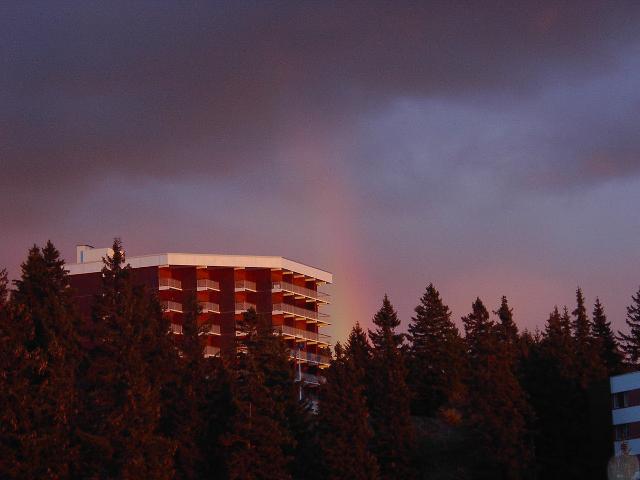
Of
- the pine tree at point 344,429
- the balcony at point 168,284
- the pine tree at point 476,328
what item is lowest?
the pine tree at point 344,429

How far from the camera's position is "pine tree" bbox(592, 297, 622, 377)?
353 feet

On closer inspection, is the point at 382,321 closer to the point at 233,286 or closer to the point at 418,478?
the point at 418,478

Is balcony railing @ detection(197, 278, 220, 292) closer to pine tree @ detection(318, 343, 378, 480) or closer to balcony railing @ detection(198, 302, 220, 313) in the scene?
balcony railing @ detection(198, 302, 220, 313)

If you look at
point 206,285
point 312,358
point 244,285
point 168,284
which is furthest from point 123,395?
point 312,358

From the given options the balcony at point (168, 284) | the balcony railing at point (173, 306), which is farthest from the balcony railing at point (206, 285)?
the balcony railing at point (173, 306)

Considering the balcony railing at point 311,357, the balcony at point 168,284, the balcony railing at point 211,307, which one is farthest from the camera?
the balcony railing at point 311,357

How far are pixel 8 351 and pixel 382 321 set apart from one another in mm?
45396

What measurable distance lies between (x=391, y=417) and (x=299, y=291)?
2208 inches

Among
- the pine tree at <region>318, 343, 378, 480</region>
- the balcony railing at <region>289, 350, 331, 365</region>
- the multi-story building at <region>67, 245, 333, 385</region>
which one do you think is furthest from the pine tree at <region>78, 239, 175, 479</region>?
the balcony railing at <region>289, 350, 331, 365</region>

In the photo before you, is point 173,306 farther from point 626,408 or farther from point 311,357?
point 626,408

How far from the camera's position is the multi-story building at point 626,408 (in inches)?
3287

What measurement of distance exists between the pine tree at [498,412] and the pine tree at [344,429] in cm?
1051

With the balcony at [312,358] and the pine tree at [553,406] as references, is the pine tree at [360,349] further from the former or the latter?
the balcony at [312,358]

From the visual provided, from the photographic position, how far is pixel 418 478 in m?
74.7
